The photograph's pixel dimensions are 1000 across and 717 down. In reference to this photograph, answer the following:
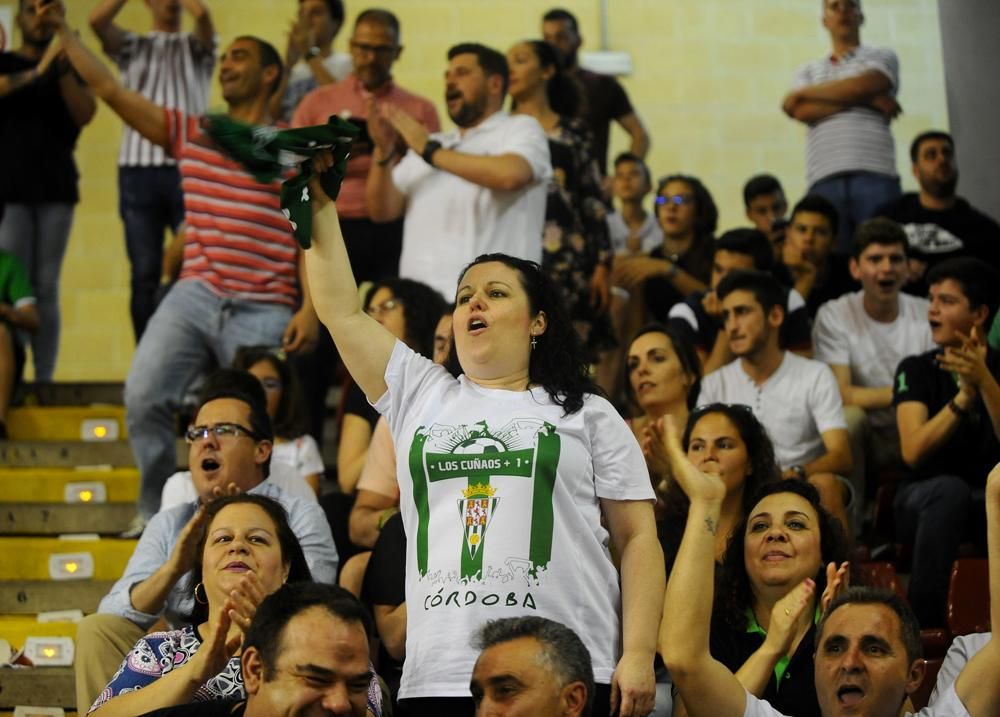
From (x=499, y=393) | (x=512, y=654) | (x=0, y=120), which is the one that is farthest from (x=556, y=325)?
(x=0, y=120)

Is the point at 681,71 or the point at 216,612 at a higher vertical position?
the point at 681,71

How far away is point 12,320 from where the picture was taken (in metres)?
6.24

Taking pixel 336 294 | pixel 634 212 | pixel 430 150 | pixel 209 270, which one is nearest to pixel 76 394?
pixel 209 270

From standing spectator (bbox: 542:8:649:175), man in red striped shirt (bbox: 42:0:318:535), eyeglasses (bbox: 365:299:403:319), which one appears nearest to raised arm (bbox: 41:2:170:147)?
man in red striped shirt (bbox: 42:0:318:535)

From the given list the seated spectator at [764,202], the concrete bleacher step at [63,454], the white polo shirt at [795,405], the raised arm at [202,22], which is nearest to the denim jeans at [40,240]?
the concrete bleacher step at [63,454]

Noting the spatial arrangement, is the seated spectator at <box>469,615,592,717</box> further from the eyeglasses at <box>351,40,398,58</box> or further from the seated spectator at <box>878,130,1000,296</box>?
the seated spectator at <box>878,130,1000,296</box>

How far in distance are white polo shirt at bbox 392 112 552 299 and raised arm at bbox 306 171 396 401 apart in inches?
97.6

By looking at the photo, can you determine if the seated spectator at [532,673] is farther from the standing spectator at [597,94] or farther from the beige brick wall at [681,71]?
the beige brick wall at [681,71]

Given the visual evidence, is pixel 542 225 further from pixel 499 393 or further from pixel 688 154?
pixel 688 154

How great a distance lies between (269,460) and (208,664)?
125 cm

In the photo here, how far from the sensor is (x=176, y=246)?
259 inches

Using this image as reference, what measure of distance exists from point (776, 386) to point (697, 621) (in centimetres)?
233

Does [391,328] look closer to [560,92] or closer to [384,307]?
[384,307]

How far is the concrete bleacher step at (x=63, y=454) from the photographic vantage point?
608cm
